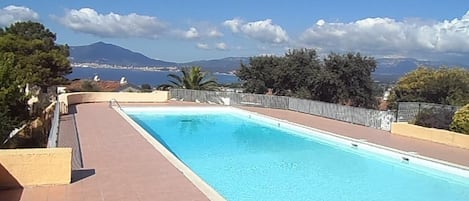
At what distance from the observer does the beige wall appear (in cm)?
720

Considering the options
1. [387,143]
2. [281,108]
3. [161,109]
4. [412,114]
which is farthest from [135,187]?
[281,108]

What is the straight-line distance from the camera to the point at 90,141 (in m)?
12.1

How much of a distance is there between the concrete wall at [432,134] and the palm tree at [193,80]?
15270mm

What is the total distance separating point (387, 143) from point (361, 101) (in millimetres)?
13917

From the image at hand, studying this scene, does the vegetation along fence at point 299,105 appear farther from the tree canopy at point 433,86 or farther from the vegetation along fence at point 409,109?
the tree canopy at point 433,86

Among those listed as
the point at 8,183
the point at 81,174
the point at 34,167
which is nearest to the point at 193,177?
the point at 81,174

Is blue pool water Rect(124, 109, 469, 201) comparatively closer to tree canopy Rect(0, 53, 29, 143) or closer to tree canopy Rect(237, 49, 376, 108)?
tree canopy Rect(0, 53, 29, 143)

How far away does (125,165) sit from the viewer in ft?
30.0

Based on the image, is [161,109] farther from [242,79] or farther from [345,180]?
[345,180]

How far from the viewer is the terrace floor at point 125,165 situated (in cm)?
702

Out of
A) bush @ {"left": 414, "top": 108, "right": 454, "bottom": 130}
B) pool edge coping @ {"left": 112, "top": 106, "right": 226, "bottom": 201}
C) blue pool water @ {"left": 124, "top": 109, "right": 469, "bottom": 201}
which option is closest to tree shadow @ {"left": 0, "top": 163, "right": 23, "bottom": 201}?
pool edge coping @ {"left": 112, "top": 106, "right": 226, "bottom": 201}

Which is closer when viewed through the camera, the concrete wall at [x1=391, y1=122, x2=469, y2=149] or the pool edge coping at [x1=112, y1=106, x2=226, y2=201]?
the pool edge coping at [x1=112, y1=106, x2=226, y2=201]

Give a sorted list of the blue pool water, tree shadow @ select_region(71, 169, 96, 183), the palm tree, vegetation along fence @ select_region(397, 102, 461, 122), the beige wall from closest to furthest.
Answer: the beige wall
tree shadow @ select_region(71, 169, 96, 183)
the blue pool water
vegetation along fence @ select_region(397, 102, 461, 122)
the palm tree

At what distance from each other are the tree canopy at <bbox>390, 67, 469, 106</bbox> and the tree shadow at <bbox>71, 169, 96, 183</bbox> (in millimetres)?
20625
